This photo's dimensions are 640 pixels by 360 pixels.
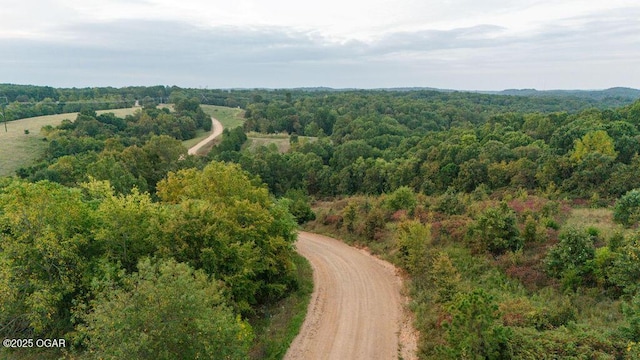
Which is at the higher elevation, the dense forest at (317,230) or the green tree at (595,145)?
the green tree at (595,145)

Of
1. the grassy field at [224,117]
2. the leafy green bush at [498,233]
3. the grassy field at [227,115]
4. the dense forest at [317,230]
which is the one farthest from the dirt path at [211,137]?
the leafy green bush at [498,233]

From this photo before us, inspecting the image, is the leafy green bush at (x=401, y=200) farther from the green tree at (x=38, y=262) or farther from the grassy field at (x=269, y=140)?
the grassy field at (x=269, y=140)

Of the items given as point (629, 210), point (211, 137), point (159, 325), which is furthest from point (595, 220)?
point (211, 137)

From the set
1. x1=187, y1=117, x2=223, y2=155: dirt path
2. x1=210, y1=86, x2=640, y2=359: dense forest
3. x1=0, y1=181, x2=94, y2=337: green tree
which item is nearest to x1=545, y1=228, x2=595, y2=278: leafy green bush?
x1=210, y1=86, x2=640, y2=359: dense forest

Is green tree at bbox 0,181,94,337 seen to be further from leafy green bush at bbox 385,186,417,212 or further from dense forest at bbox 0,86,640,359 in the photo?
leafy green bush at bbox 385,186,417,212

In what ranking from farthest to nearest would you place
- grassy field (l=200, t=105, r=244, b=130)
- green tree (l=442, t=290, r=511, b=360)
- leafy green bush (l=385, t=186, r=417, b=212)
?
grassy field (l=200, t=105, r=244, b=130), leafy green bush (l=385, t=186, r=417, b=212), green tree (l=442, t=290, r=511, b=360)

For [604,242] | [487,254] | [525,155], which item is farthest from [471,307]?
[525,155]

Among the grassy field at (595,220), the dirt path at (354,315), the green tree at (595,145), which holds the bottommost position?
the dirt path at (354,315)
